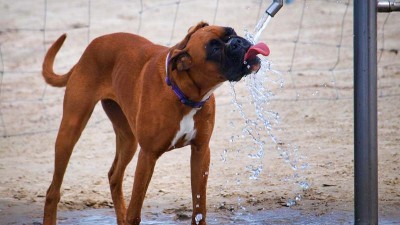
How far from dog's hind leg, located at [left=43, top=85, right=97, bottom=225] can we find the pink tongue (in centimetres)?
125

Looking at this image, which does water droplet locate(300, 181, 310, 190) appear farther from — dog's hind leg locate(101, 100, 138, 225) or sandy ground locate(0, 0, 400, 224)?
dog's hind leg locate(101, 100, 138, 225)

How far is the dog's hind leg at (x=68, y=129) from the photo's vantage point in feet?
16.4

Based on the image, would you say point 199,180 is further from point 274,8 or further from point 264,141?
point 264,141

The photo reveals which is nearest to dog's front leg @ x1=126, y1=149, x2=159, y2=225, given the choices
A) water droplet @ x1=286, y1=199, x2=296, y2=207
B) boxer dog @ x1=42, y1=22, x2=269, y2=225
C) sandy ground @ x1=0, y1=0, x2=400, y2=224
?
boxer dog @ x1=42, y1=22, x2=269, y2=225

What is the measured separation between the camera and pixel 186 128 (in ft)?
14.6

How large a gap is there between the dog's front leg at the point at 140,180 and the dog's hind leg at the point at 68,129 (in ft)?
2.06

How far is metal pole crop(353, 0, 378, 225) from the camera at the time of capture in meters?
4.18

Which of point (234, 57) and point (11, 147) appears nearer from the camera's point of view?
point (234, 57)

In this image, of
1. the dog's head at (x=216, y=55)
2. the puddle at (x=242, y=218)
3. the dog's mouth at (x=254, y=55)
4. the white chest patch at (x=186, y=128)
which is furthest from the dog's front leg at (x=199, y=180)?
the dog's mouth at (x=254, y=55)

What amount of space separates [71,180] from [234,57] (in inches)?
100

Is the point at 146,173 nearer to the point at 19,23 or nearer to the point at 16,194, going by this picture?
the point at 16,194

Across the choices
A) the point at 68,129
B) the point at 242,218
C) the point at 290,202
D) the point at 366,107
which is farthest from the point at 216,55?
the point at 290,202

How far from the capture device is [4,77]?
9.52 m

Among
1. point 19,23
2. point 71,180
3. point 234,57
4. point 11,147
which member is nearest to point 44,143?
point 11,147
